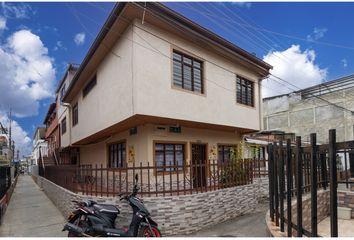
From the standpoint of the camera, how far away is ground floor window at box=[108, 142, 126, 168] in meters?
12.1

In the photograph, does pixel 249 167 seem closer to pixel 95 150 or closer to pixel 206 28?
pixel 206 28

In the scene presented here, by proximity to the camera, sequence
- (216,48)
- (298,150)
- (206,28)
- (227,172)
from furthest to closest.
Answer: (216,48), (206,28), (227,172), (298,150)

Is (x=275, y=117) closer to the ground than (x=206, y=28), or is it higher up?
closer to the ground

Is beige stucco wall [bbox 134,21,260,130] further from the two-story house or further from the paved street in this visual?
the paved street

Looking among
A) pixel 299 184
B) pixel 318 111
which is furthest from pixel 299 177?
pixel 318 111

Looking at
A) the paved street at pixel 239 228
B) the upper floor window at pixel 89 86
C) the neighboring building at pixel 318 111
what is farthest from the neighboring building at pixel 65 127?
the neighboring building at pixel 318 111

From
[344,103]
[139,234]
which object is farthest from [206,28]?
[344,103]

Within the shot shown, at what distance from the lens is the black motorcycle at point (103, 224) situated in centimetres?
606

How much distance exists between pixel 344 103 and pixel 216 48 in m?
16.9

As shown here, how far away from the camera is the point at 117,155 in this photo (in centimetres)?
1283

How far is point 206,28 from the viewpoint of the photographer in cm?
1018

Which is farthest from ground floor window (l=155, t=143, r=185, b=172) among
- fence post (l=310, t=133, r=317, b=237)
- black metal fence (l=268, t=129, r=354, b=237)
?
fence post (l=310, t=133, r=317, b=237)

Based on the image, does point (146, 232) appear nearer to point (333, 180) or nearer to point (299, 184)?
A: point (299, 184)

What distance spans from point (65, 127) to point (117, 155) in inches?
348
